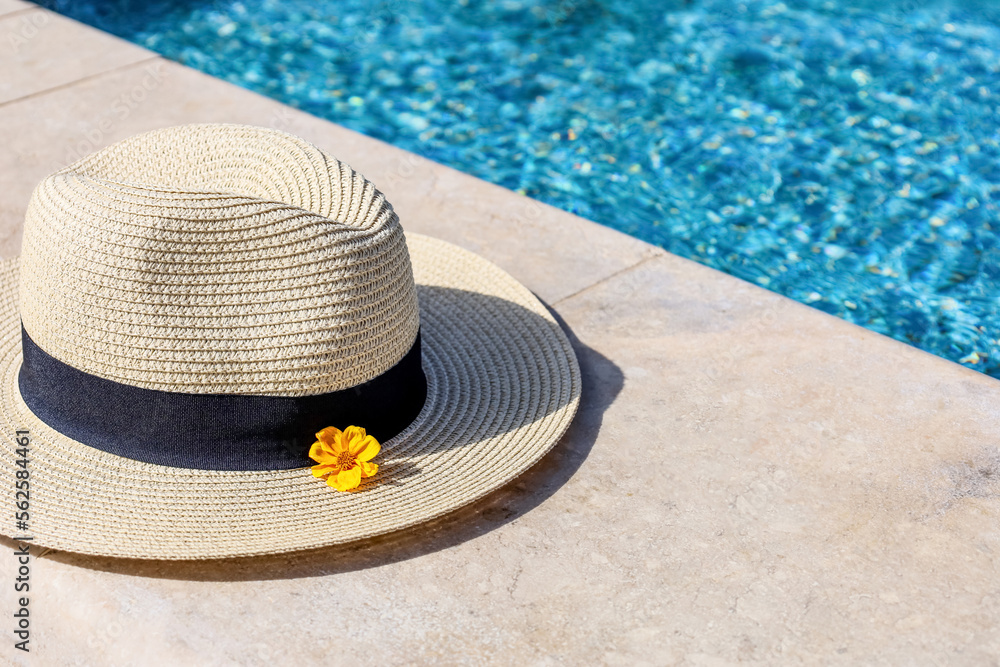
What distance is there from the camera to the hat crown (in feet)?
7.20

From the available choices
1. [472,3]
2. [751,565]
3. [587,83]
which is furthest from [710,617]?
[472,3]

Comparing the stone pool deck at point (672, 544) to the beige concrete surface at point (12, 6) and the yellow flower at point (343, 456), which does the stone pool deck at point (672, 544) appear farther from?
the beige concrete surface at point (12, 6)

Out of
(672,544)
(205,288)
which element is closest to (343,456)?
(205,288)

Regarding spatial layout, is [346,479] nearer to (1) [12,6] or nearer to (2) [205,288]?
(2) [205,288]

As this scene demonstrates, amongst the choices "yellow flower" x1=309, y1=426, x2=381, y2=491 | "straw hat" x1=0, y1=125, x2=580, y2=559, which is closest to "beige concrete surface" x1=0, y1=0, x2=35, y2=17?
"straw hat" x1=0, y1=125, x2=580, y2=559

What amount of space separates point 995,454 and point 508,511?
4.00ft

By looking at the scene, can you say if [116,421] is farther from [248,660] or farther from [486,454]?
[486,454]

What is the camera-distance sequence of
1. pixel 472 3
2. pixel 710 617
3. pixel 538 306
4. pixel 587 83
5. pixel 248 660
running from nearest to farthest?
pixel 248 660 → pixel 710 617 → pixel 538 306 → pixel 587 83 → pixel 472 3

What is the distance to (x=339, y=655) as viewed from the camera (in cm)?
210

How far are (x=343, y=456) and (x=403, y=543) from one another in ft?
0.75

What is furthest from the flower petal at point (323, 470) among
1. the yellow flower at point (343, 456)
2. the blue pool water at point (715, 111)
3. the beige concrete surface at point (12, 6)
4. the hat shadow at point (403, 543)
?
the beige concrete surface at point (12, 6)

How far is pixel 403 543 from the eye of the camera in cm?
236

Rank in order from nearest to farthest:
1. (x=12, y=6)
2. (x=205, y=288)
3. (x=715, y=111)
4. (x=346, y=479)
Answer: (x=205, y=288) < (x=346, y=479) < (x=715, y=111) < (x=12, y=6)

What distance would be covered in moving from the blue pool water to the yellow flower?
2052 mm
